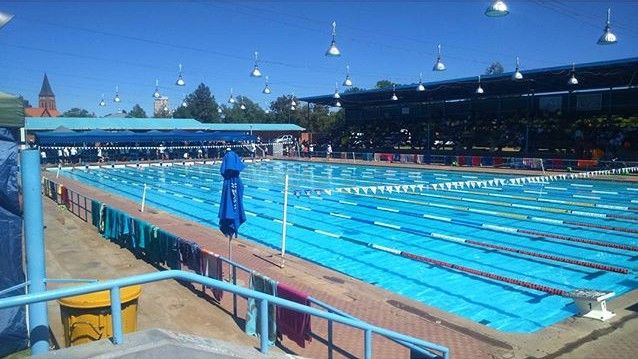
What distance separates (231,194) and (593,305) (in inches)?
227

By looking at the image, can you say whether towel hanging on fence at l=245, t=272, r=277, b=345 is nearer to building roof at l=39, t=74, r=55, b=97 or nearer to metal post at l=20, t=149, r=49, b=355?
metal post at l=20, t=149, r=49, b=355

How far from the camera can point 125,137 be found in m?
39.5

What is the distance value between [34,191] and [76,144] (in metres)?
38.2

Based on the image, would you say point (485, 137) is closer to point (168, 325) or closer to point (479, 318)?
point (479, 318)

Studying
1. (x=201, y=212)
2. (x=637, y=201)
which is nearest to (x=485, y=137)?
(x=637, y=201)

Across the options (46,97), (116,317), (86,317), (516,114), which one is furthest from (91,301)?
(46,97)

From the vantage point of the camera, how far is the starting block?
6.63 metres

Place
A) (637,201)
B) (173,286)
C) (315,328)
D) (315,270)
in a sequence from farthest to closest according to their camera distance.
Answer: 1. (637,201)
2. (315,270)
3. (173,286)
4. (315,328)

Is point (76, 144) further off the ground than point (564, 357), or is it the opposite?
point (76, 144)

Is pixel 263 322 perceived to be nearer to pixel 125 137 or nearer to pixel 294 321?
pixel 294 321

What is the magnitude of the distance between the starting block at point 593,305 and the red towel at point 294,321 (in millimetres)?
3969

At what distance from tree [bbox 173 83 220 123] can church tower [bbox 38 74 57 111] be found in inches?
1356

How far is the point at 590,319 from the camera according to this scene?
6566mm

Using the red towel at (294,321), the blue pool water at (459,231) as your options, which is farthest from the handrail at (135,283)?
the blue pool water at (459,231)
